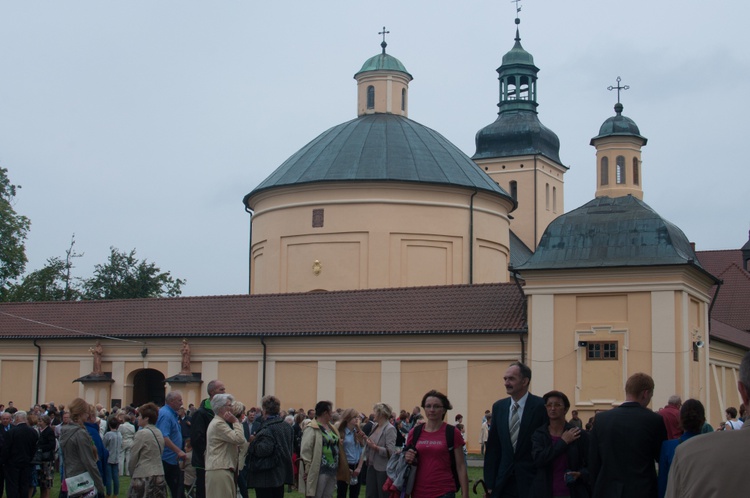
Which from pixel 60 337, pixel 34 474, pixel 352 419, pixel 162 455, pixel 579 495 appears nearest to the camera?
pixel 579 495

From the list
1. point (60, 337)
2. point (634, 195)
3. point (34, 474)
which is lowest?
point (34, 474)

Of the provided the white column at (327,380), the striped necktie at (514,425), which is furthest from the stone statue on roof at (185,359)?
the striped necktie at (514,425)

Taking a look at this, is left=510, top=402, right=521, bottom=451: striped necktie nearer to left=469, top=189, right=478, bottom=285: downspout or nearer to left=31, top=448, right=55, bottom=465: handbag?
left=31, top=448, right=55, bottom=465: handbag

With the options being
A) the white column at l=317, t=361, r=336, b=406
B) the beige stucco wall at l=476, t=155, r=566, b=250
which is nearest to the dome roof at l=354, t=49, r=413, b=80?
the beige stucco wall at l=476, t=155, r=566, b=250

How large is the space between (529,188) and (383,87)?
61.5 feet

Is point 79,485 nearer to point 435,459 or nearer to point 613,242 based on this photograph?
point 435,459

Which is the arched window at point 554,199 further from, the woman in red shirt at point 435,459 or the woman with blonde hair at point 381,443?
the woman in red shirt at point 435,459

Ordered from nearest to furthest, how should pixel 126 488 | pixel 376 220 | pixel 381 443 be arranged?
pixel 381 443 < pixel 126 488 < pixel 376 220

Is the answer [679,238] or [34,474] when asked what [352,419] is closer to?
[34,474]

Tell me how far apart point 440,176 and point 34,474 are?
88.1 ft

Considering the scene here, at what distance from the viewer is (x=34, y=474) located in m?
18.9

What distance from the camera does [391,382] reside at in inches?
1307

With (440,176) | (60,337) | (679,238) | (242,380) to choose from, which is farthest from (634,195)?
(60,337)

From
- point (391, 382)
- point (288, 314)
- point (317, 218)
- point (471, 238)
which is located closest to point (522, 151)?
point (471, 238)
